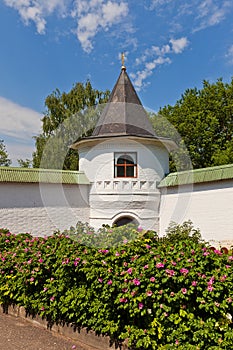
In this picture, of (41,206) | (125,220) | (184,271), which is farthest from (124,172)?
(184,271)

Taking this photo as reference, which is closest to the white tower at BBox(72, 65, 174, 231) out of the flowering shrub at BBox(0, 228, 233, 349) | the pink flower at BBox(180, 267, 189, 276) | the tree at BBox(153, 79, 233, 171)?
the flowering shrub at BBox(0, 228, 233, 349)

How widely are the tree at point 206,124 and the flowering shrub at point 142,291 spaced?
16.7 m

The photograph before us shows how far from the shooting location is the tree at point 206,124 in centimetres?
2028

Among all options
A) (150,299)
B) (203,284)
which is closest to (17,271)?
(150,299)

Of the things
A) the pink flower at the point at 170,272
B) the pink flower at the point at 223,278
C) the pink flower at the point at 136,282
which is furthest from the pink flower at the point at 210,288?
the pink flower at the point at 136,282

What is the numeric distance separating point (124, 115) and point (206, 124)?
10.7m

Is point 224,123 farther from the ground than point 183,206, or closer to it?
farther from the ground

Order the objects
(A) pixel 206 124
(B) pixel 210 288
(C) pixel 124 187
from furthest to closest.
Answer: (A) pixel 206 124
(C) pixel 124 187
(B) pixel 210 288

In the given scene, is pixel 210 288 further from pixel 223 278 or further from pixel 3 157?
pixel 3 157

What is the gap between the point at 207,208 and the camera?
9461 mm

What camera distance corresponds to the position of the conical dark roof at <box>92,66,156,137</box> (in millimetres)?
11250

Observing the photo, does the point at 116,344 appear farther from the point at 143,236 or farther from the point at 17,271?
the point at 17,271

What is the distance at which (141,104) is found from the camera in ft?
42.5

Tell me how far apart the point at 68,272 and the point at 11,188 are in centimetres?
670
